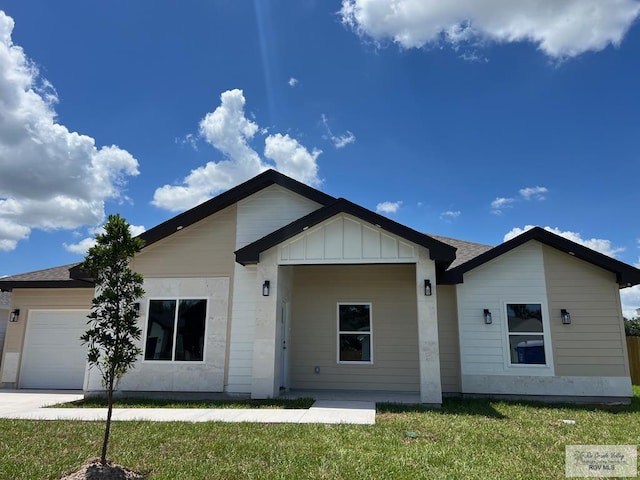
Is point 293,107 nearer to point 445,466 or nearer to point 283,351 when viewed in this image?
point 283,351

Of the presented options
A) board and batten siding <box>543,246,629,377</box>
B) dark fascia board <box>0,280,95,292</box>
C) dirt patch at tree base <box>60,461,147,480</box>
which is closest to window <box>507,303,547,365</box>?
board and batten siding <box>543,246,629,377</box>

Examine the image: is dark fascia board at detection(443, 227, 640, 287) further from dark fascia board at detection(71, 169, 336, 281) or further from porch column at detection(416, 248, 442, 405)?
dark fascia board at detection(71, 169, 336, 281)

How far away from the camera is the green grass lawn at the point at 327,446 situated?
4844mm

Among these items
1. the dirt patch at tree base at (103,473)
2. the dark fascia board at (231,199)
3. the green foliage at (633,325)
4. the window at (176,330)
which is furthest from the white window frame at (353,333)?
the green foliage at (633,325)

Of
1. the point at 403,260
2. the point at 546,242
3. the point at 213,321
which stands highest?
the point at 546,242

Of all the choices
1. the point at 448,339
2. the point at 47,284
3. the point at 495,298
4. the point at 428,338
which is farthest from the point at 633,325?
the point at 47,284

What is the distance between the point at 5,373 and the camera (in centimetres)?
1308

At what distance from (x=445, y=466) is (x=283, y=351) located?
264 inches

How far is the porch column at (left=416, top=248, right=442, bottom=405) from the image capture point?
29.6 feet

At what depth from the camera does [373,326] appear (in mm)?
11719

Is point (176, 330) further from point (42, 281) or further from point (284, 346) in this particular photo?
point (42, 281)

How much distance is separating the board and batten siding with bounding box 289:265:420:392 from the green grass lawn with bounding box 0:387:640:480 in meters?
3.38

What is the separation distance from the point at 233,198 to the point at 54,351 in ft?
25.2

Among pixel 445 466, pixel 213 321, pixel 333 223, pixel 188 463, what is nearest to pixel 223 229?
pixel 213 321
